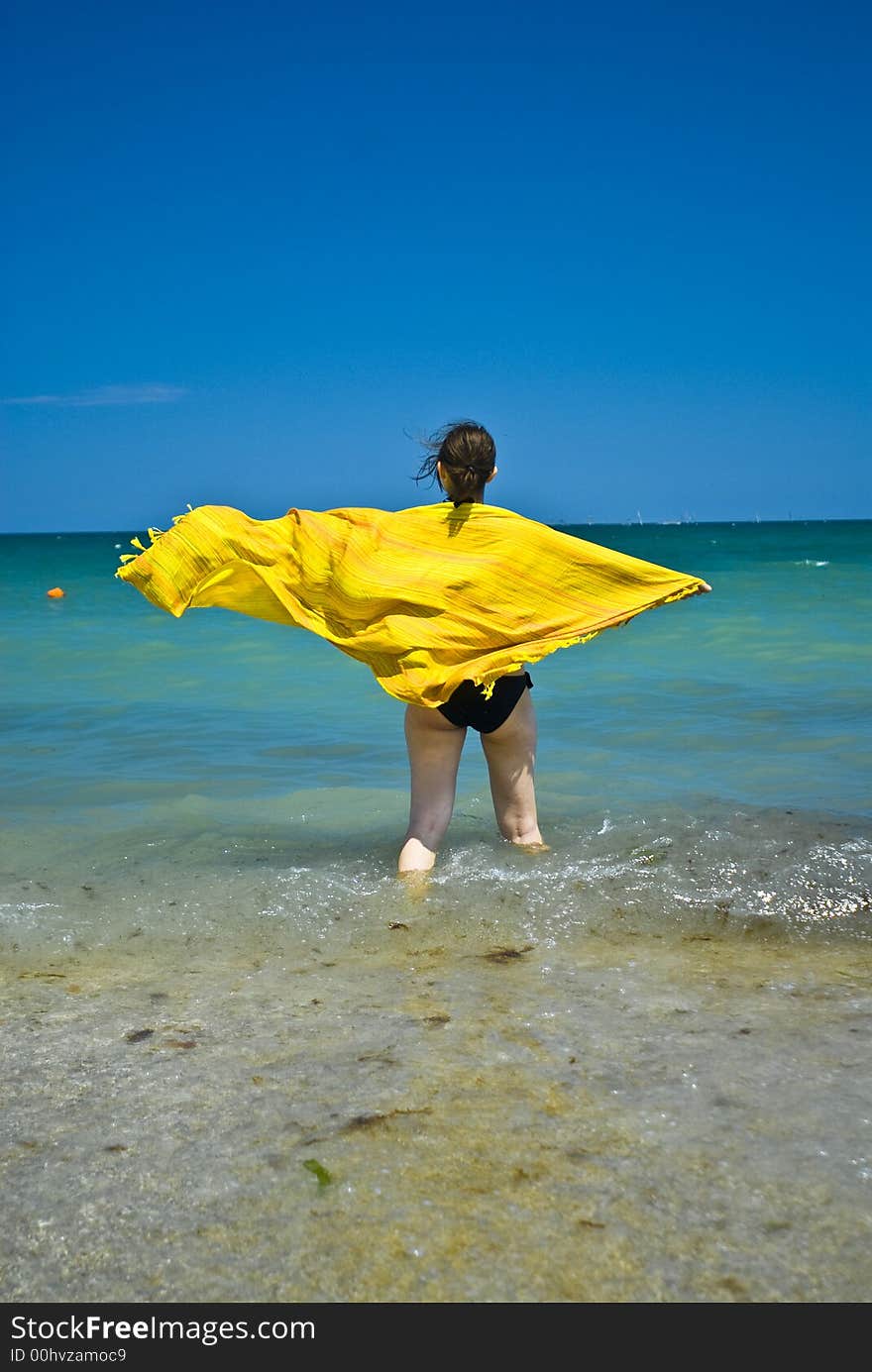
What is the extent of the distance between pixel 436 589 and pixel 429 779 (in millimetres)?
754

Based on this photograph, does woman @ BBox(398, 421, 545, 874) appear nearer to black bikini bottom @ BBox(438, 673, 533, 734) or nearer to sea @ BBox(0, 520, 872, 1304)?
black bikini bottom @ BBox(438, 673, 533, 734)

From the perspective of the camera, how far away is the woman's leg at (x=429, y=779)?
438cm

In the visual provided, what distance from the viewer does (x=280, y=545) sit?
443cm

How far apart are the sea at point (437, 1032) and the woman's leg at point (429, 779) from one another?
0.46 ft

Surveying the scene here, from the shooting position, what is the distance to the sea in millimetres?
1900

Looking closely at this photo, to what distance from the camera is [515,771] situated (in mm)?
4531

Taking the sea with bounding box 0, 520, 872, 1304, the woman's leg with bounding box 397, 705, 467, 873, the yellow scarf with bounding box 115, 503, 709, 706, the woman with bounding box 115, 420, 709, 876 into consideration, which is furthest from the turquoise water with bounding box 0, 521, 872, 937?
the yellow scarf with bounding box 115, 503, 709, 706

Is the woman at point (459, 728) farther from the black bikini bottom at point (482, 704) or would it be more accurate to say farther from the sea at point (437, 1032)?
the sea at point (437, 1032)

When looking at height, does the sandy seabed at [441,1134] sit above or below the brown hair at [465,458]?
below

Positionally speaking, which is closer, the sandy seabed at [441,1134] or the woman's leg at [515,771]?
the sandy seabed at [441,1134]

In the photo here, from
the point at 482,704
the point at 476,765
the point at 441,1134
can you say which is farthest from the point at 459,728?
the point at 476,765

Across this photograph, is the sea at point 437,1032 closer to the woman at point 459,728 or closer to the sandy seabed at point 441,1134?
the sandy seabed at point 441,1134

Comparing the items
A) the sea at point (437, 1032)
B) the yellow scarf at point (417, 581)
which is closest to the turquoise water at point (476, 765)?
the sea at point (437, 1032)

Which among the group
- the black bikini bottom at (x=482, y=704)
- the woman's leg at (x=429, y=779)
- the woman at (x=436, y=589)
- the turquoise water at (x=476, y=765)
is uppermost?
the woman at (x=436, y=589)
